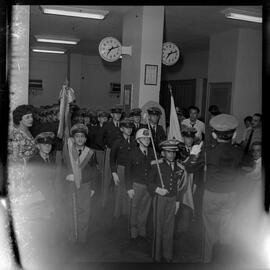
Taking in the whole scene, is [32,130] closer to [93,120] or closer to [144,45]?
[93,120]

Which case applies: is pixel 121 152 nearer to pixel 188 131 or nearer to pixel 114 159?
pixel 114 159

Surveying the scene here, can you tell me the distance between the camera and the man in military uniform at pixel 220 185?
1.43 m

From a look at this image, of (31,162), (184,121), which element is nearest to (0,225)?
(31,162)

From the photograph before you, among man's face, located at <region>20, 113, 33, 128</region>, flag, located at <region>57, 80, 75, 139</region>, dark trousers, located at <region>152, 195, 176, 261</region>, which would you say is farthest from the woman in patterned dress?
dark trousers, located at <region>152, 195, 176, 261</region>

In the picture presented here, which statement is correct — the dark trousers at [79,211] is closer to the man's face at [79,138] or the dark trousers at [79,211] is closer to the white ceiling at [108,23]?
the man's face at [79,138]

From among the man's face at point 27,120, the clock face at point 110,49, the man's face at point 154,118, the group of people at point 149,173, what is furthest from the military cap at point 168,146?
Answer: the man's face at point 27,120

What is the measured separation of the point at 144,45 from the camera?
1.59 meters

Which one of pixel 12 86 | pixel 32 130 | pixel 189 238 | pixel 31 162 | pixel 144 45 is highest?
pixel 144 45

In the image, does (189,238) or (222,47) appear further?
(222,47)

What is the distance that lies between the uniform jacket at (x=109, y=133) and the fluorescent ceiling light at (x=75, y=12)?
18.0 inches

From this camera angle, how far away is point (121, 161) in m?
1.48

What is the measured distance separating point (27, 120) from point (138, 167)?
1.64 ft

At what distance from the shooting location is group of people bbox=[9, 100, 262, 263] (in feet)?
4.58

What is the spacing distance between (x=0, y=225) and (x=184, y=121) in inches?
34.6
